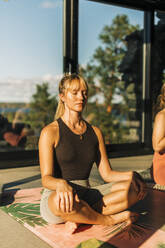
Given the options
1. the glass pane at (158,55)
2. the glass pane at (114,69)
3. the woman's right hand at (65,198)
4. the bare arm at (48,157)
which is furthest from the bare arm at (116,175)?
the glass pane at (158,55)

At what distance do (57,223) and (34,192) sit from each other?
0.96 metres

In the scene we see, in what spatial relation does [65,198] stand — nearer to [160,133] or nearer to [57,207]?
[57,207]

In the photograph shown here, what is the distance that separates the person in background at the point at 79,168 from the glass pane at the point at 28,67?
114 inches

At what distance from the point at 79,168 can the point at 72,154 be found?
107 millimetres

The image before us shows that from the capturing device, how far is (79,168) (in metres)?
2.04

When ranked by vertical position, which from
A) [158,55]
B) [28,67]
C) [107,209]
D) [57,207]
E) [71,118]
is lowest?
[107,209]

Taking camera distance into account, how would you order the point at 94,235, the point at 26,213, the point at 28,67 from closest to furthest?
the point at 94,235
the point at 26,213
the point at 28,67

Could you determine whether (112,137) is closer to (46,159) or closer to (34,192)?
(34,192)

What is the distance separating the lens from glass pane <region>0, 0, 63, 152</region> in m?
4.77

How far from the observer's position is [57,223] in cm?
207

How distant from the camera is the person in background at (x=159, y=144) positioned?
7.89ft

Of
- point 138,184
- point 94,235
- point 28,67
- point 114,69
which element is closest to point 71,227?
point 94,235

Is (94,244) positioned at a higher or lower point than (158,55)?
lower

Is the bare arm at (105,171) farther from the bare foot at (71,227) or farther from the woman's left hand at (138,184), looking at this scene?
the bare foot at (71,227)
